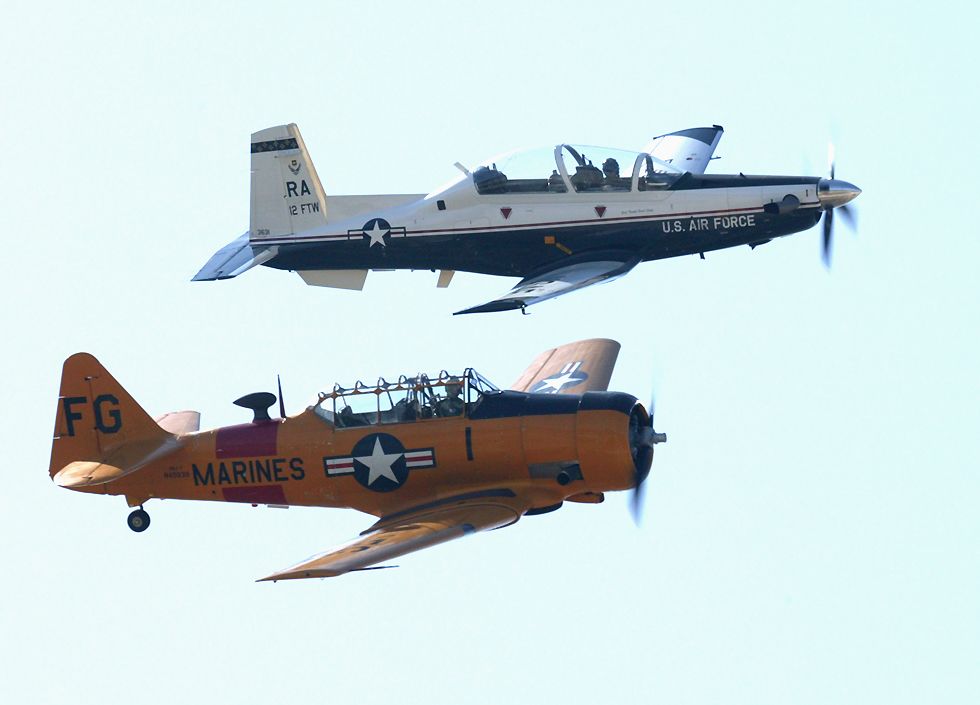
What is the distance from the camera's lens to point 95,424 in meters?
28.9

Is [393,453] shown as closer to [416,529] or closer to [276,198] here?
[416,529]

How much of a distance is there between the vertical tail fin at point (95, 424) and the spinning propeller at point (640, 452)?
5.83 metres

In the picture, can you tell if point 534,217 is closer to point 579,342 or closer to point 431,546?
point 579,342

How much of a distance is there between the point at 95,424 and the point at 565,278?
21.4 feet

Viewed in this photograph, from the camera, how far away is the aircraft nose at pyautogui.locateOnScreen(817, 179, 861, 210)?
1204 inches

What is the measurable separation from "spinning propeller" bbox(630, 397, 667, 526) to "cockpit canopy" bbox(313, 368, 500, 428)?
1.78 metres

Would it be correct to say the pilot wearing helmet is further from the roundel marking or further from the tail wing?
the tail wing

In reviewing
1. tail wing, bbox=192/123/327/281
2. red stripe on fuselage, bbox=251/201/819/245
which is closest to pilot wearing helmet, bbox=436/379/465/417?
red stripe on fuselage, bbox=251/201/819/245

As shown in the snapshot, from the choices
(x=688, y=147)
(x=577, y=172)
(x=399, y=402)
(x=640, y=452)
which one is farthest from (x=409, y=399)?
(x=688, y=147)

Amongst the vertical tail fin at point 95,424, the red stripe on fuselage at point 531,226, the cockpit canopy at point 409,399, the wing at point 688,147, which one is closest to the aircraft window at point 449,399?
the cockpit canopy at point 409,399

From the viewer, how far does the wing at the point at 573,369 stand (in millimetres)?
29812

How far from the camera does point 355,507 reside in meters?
28.0

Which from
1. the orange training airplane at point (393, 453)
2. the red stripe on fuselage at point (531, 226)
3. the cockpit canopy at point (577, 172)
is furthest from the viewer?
the cockpit canopy at point (577, 172)

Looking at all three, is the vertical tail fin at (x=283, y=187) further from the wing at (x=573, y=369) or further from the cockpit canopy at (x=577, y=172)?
the wing at (x=573, y=369)
